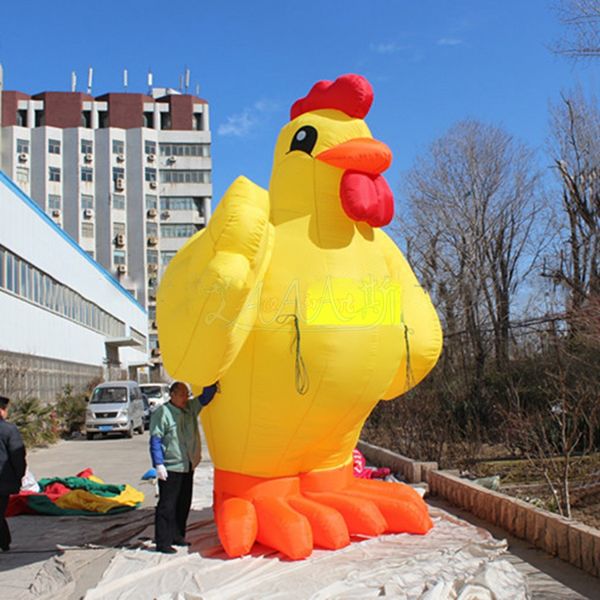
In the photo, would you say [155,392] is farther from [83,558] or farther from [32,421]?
[83,558]

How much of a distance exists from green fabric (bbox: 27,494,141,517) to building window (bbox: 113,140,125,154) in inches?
1984

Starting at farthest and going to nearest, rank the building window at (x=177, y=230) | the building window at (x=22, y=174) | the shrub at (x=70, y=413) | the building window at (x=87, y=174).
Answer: the building window at (x=177, y=230) → the building window at (x=87, y=174) → the building window at (x=22, y=174) → the shrub at (x=70, y=413)

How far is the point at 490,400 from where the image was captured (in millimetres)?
14453

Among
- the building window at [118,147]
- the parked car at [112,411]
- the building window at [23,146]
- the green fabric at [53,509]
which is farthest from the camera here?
the building window at [118,147]

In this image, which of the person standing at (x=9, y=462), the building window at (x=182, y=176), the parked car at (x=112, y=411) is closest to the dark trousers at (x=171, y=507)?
the person standing at (x=9, y=462)

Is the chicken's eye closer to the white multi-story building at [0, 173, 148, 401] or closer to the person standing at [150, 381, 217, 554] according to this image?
the person standing at [150, 381, 217, 554]

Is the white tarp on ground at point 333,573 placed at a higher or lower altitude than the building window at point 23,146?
lower

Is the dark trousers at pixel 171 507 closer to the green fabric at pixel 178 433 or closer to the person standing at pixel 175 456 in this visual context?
the person standing at pixel 175 456

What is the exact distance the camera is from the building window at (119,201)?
181 feet

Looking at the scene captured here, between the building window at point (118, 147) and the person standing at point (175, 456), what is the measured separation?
5271 centimetres

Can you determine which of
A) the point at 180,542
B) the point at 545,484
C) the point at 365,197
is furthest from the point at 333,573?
the point at 545,484

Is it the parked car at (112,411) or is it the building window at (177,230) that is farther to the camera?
the building window at (177,230)

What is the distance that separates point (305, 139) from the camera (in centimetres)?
582

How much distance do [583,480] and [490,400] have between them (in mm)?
6048
